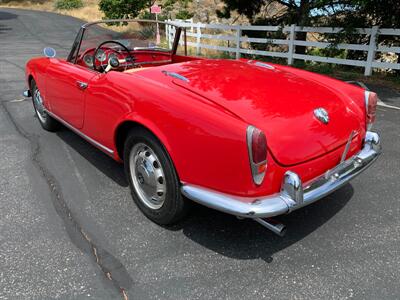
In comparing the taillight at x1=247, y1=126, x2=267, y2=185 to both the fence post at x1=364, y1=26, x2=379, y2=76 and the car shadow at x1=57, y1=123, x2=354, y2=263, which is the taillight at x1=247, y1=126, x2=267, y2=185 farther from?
the fence post at x1=364, y1=26, x2=379, y2=76

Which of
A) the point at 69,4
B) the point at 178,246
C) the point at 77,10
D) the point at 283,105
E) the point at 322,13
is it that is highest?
the point at 69,4

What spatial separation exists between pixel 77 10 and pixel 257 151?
37200 mm

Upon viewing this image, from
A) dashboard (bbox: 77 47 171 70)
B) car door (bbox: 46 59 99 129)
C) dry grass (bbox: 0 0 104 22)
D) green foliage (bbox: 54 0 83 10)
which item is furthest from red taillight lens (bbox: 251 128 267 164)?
green foliage (bbox: 54 0 83 10)

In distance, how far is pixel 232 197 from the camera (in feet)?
7.59

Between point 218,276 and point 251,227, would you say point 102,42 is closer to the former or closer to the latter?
point 251,227

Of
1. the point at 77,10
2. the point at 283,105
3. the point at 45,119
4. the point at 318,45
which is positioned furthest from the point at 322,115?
the point at 77,10

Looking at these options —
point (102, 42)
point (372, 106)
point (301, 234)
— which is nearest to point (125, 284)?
point (301, 234)

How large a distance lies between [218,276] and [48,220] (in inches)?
57.9

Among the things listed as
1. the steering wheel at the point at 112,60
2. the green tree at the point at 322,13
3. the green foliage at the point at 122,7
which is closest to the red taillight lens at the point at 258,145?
the steering wheel at the point at 112,60

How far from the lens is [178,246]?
2684 millimetres

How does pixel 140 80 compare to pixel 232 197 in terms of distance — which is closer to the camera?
pixel 232 197

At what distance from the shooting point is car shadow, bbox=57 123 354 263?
265cm

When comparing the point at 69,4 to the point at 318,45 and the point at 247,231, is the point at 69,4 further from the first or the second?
the point at 247,231

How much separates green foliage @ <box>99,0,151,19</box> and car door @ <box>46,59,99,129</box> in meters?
17.9
